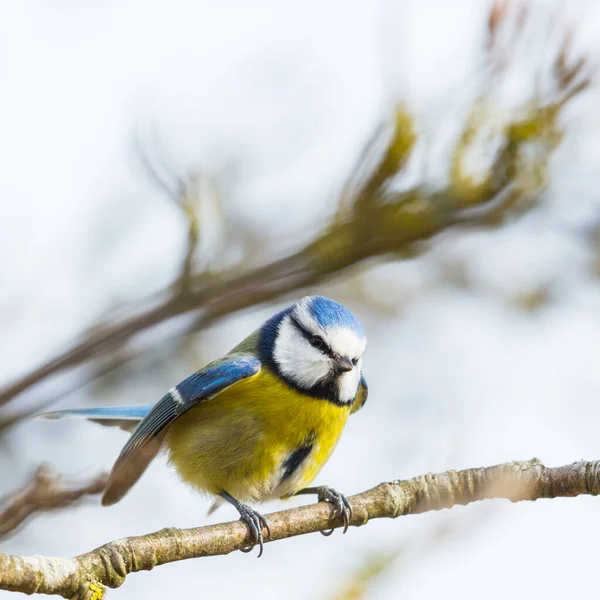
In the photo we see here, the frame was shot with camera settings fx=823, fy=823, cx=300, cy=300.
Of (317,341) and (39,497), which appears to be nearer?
(39,497)

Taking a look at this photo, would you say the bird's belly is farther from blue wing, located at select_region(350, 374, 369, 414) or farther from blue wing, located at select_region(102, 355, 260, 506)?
blue wing, located at select_region(350, 374, 369, 414)

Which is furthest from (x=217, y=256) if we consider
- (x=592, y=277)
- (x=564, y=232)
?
(x=592, y=277)

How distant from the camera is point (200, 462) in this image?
266cm

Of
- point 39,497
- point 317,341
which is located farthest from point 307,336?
point 39,497

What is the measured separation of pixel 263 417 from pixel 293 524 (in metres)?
0.54

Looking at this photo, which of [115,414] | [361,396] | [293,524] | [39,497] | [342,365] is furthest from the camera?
[115,414]

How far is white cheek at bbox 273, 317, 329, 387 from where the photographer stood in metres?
2.66

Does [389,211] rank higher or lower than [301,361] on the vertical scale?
higher

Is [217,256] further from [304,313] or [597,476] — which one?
[597,476]

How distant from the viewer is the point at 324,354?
8.89 feet

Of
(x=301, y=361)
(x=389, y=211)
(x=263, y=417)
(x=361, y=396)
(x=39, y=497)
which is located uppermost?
(x=389, y=211)

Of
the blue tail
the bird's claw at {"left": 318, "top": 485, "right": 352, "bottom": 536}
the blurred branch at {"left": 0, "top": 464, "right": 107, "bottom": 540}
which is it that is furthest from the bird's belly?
the blurred branch at {"left": 0, "top": 464, "right": 107, "bottom": 540}

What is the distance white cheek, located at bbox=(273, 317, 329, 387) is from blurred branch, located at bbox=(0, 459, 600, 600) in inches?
23.0

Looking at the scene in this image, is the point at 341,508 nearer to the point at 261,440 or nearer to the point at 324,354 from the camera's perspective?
the point at 261,440
